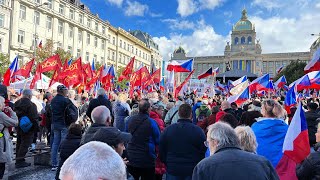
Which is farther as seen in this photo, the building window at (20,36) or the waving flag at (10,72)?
the building window at (20,36)

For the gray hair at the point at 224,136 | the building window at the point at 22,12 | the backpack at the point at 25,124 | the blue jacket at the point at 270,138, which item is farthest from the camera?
the building window at the point at 22,12

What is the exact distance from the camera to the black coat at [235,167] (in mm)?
2654

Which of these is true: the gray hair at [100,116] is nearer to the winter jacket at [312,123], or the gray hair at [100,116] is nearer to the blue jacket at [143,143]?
the blue jacket at [143,143]

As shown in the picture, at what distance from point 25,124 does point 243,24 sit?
125 m

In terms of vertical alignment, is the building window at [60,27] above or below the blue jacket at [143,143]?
above

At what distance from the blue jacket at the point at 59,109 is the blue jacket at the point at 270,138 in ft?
14.7

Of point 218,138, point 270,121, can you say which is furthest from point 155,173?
point 218,138

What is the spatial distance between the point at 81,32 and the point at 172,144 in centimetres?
4972

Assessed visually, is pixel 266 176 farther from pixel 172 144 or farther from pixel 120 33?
pixel 120 33

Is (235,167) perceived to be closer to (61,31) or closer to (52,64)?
(52,64)

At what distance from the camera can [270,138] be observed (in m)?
4.27

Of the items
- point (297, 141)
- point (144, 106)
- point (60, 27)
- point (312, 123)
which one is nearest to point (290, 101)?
point (312, 123)

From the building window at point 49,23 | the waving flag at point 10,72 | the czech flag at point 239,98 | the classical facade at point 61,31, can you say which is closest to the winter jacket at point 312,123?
the czech flag at point 239,98

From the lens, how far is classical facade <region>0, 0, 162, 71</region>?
37469mm
